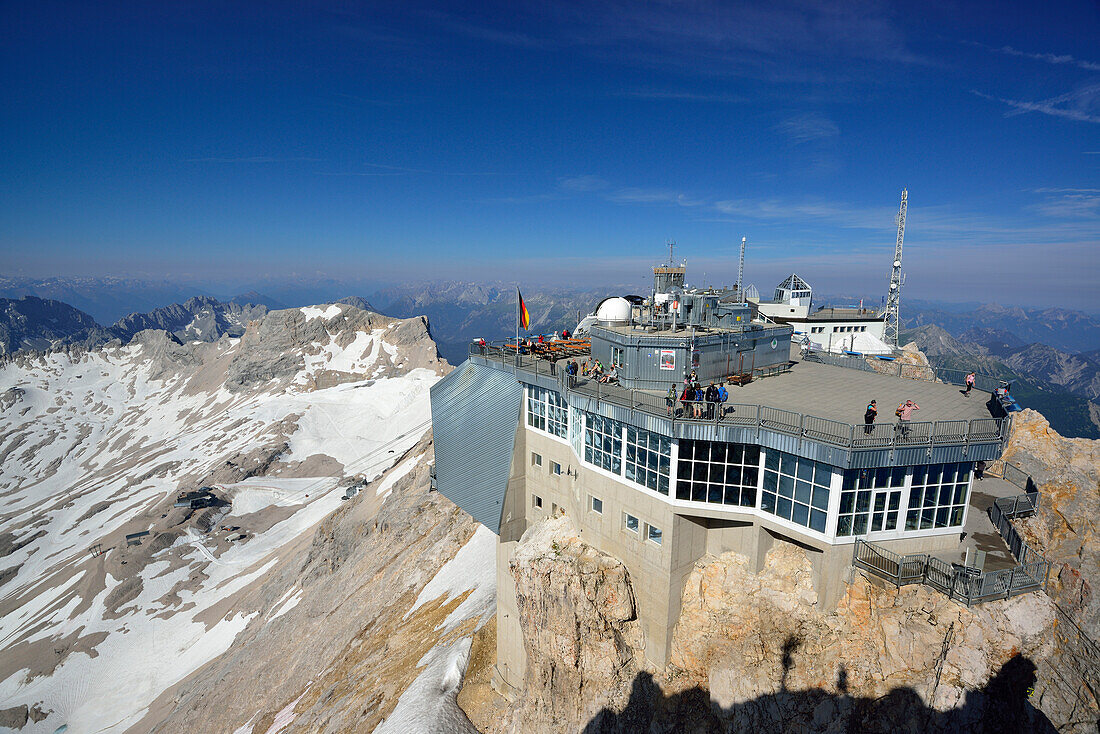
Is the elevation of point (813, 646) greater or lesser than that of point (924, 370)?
lesser

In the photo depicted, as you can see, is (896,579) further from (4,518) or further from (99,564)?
(4,518)

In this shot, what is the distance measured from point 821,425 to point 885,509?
4.52m

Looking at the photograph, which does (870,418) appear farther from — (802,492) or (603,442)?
(603,442)

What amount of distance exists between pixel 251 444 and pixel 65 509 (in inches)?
1785

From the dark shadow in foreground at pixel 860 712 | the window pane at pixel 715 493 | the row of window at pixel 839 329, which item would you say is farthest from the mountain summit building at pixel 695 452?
the row of window at pixel 839 329

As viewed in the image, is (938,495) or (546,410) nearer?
(938,495)

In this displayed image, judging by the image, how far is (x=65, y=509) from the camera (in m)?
128

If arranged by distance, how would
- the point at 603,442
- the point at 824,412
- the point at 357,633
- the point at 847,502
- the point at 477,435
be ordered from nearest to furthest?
the point at 847,502 < the point at 824,412 < the point at 603,442 < the point at 477,435 < the point at 357,633

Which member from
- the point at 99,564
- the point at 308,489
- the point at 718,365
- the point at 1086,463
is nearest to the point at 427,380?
the point at 308,489

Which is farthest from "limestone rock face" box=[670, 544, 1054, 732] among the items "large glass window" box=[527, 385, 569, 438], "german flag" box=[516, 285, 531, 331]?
"german flag" box=[516, 285, 531, 331]

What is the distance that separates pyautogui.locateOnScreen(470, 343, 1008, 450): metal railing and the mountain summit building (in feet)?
0.27

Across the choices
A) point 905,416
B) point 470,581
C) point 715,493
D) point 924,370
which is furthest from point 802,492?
point 470,581

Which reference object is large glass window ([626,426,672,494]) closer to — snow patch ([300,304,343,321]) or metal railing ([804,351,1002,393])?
metal railing ([804,351,1002,393])

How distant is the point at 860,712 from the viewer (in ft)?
67.1
